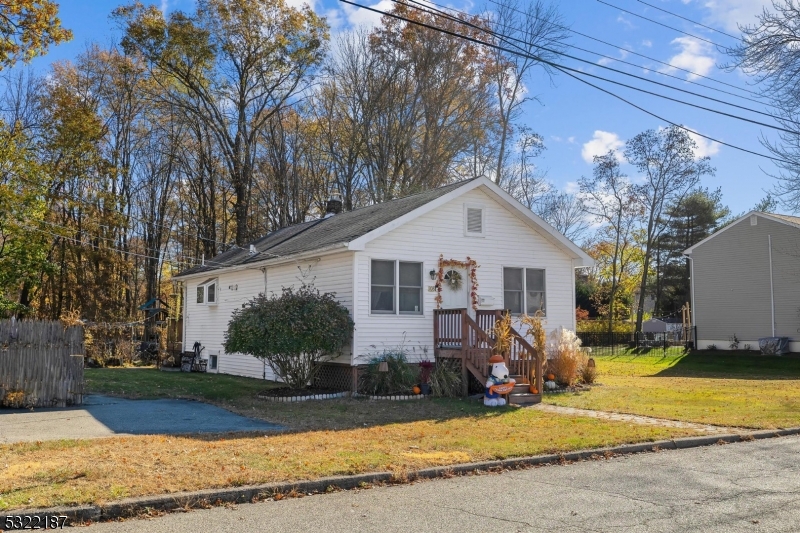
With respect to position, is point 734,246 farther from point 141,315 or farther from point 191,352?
point 141,315

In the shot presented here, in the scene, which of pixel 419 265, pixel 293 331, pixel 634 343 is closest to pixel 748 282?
pixel 634 343

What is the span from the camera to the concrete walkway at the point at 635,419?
1178 cm

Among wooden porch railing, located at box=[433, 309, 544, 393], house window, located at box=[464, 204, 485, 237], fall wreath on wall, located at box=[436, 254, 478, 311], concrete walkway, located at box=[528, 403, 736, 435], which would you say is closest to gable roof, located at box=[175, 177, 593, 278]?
house window, located at box=[464, 204, 485, 237]

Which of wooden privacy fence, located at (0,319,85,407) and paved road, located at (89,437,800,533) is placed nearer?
paved road, located at (89,437,800,533)

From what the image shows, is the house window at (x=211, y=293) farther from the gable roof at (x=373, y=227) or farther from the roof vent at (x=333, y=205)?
the roof vent at (x=333, y=205)

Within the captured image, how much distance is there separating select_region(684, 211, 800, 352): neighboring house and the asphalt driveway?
25.8 m

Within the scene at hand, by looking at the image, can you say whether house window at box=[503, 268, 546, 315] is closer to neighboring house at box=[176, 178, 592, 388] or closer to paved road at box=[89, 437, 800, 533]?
neighboring house at box=[176, 178, 592, 388]

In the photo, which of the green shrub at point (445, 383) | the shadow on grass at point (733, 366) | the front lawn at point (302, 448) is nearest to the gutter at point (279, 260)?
the green shrub at point (445, 383)

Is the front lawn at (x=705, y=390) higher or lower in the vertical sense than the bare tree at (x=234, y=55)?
lower

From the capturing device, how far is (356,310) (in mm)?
16859

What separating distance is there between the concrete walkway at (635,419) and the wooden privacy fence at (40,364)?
9.47 m

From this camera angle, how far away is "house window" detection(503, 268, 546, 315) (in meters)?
19.7

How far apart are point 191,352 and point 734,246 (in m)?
24.8

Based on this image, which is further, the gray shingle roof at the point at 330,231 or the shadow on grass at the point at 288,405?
the gray shingle roof at the point at 330,231
